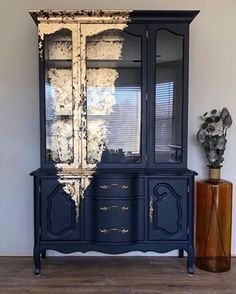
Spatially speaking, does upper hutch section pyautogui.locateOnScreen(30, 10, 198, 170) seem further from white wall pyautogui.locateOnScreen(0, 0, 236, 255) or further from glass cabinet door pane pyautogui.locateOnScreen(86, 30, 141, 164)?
white wall pyautogui.locateOnScreen(0, 0, 236, 255)

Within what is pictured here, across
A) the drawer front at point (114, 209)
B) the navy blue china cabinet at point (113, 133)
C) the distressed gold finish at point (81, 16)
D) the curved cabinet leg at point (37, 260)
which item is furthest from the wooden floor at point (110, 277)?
the distressed gold finish at point (81, 16)

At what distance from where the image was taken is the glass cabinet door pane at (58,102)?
2912 mm

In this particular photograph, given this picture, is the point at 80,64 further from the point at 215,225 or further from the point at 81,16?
the point at 215,225

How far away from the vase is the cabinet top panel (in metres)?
1.48

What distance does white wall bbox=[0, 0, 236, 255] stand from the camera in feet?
10.6

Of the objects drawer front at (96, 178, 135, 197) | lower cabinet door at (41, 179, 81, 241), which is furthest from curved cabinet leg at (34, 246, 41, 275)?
drawer front at (96, 178, 135, 197)

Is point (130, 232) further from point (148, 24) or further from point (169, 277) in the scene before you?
point (148, 24)

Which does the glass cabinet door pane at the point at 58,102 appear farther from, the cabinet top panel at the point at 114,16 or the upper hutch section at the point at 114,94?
the cabinet top panel at the point at 114,16

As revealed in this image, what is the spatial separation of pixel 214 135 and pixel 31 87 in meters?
1.81

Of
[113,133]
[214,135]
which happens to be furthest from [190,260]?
[113,133]

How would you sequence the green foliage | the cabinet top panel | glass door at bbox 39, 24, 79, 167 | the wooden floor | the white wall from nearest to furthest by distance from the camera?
the wooden floor, the cabinet top panel, glass door at bbox 39, 24, 79, 167, the green foliage, the white wall

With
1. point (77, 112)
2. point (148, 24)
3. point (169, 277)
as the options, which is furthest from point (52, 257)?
point (148, 24)

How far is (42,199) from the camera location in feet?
9.27

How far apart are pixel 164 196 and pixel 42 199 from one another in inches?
40.5
